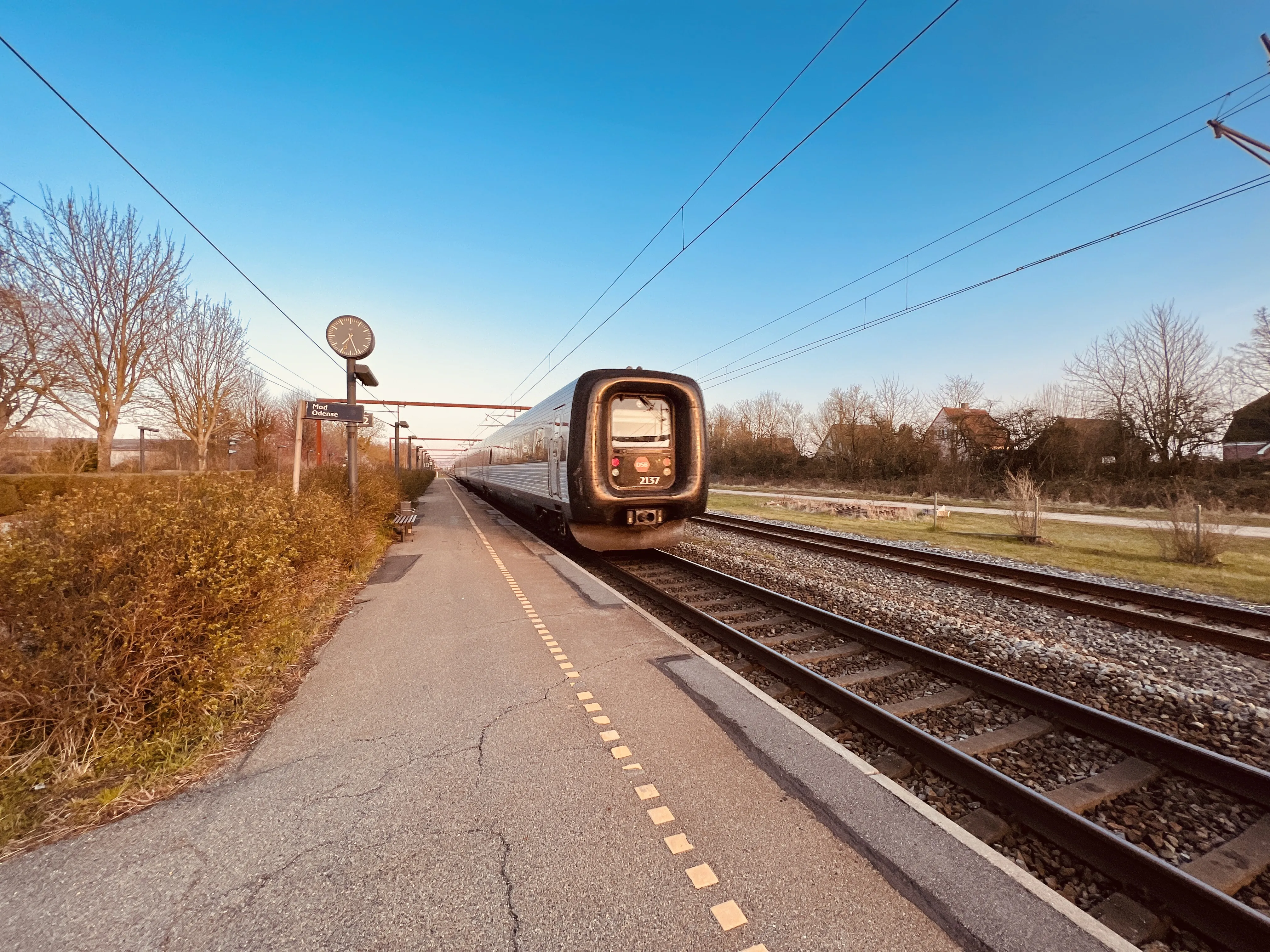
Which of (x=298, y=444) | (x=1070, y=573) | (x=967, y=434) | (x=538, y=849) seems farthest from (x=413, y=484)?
(x=967, y=434)

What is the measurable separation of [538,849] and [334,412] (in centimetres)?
909

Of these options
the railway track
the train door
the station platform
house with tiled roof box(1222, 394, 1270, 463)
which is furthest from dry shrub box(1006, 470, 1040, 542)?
house with tiled roof box(1222, 394, 1270, 463)

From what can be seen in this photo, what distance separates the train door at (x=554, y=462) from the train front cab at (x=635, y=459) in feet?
3.10

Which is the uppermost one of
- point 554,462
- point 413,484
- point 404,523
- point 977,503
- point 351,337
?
point 351,337

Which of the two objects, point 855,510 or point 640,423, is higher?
point 640,423

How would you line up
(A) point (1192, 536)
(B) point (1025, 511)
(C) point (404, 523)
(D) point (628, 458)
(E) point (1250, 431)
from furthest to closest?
(E) point (1250, 431), (C) point (404, 523), (B) point (1025, 511), (A) point (1192, 536), (D) point (628, 458)

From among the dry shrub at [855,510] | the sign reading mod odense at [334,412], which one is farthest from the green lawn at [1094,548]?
the sign reading mod odense at [334,412]

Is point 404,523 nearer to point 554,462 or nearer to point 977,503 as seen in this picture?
point 554,462

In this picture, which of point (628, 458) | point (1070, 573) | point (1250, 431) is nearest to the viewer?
point (628, 458)

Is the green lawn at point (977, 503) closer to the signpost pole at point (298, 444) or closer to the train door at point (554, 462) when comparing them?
the train door at point (554, 462)

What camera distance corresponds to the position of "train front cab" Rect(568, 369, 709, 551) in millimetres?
8562

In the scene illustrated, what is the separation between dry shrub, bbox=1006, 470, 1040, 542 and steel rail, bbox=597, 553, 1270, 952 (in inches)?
401

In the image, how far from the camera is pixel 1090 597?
24.6 feet

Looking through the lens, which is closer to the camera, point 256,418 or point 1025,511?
point 1025,511
